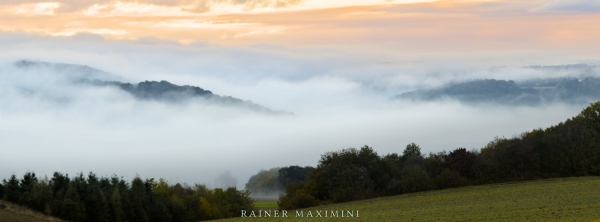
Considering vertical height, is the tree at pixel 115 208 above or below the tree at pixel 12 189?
below

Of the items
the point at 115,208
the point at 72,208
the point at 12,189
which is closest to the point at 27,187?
the point at 12,189

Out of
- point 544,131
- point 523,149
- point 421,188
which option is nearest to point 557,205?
point 421,188

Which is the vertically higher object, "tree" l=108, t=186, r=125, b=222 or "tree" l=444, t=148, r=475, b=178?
"tree" l=444, t=148, r=475, b=178

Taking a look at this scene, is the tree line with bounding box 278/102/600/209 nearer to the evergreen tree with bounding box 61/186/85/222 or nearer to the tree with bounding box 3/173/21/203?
the evergreen tree with bounding box 61/186/85/222

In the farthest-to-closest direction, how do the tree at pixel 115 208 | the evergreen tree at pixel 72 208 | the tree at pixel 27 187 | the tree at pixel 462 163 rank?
the tree at pixel 462 163 < the tree at pixel 115 208 < the tree at pixel 27 187 < the evergreen tree at pixel 72 208

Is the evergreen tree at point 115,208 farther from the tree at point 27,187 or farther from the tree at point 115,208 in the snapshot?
the tree at point 27,187

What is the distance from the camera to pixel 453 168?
94.2m

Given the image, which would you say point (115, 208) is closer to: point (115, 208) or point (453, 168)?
point (115, 208)

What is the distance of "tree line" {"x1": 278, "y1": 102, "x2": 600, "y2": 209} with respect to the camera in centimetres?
8781

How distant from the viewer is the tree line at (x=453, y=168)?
87.8 m

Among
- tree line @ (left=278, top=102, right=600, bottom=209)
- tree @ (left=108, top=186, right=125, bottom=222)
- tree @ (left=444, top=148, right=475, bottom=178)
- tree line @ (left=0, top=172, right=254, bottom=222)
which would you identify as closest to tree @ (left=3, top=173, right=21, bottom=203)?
tree line @ (left=0, top=172, right=254, bottom=222)

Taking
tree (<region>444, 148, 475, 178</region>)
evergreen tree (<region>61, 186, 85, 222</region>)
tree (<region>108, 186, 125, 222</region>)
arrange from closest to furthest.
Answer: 1. evergreen tree (<region>61, 186, 85, 222</region>)
2. tree (<region>108, 186, 125, 222</region>)
3. tree (<region>444, 148, 475, 178</region>)

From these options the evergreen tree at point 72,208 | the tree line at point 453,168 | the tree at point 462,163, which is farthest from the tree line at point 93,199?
the tree at point 462,163

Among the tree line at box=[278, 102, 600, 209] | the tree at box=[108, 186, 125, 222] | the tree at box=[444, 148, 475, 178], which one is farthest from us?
the tree at box=[444, 148, 475, 178]
